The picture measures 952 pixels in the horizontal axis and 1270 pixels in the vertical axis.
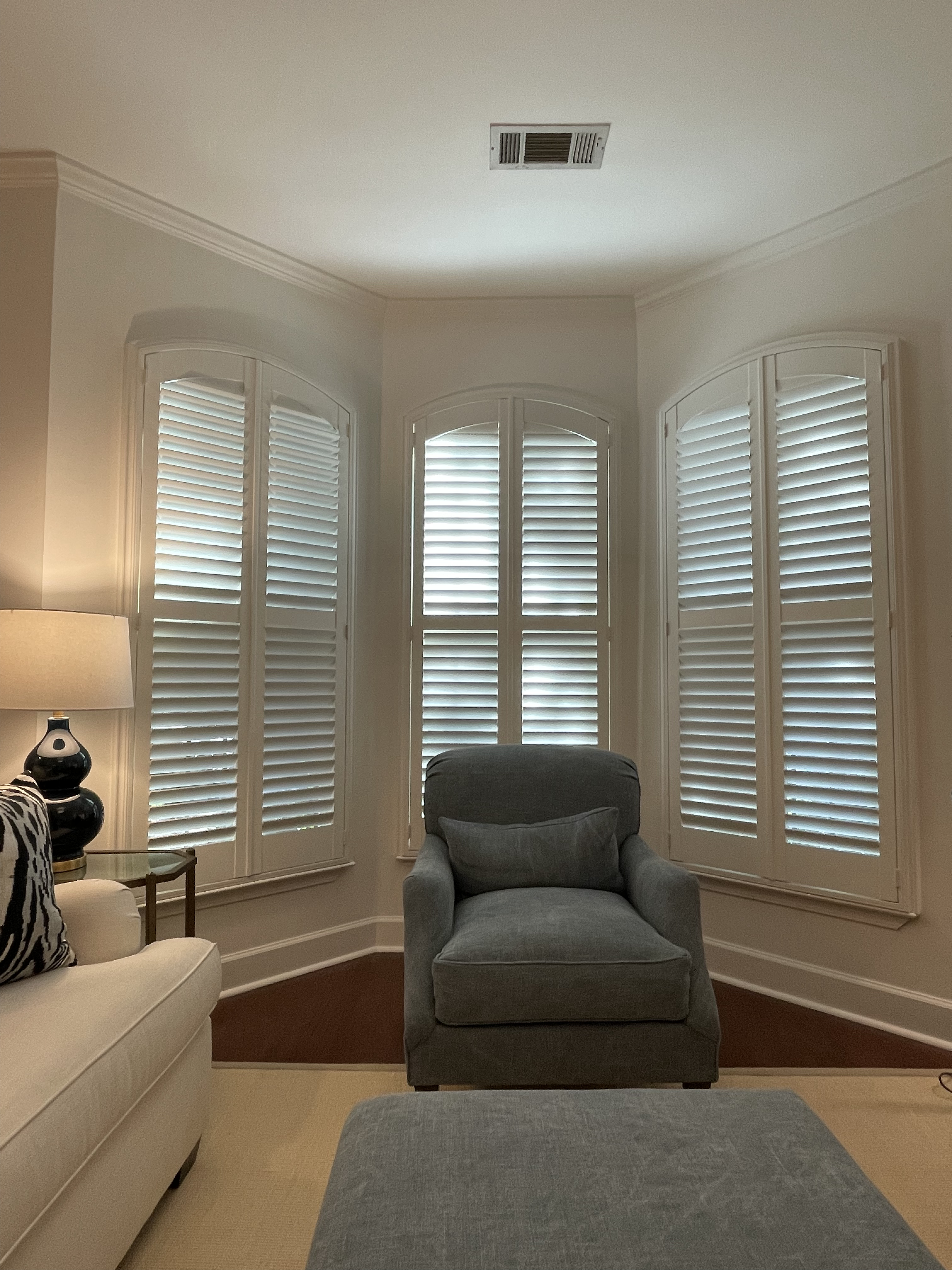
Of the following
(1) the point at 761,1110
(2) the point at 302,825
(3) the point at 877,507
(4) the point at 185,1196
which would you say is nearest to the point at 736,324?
(3) the point at 877,507

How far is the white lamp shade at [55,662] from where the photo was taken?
95.8 inches

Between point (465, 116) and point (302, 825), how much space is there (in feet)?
8.38

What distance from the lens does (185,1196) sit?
1.91 metres

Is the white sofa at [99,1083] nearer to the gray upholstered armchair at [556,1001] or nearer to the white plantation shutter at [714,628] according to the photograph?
the gray upholstered armchair at [556,1001]

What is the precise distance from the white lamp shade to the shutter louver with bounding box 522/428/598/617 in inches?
69.2

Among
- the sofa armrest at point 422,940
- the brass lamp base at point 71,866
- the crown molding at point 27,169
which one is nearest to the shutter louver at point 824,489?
the sofa armrest at point 422,940

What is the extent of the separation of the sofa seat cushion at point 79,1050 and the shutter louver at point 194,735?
1046 millimetres

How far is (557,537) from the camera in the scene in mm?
3730

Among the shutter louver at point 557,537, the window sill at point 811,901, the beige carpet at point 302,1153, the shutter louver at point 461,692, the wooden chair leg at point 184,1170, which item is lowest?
the beige carpet at point 302,1153

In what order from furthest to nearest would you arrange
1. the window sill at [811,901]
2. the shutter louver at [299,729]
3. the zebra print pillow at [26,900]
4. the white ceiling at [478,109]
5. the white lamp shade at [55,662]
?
the shutter louver at [299,729] → the window sill at [811,901] → the white lamp shade at [55,662] → the white ceiling at [478,109] → the zebra print pillow at [26,900]

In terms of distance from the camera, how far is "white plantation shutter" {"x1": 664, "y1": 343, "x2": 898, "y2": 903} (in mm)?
2961

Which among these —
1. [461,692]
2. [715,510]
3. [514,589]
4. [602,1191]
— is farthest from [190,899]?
[715,510]

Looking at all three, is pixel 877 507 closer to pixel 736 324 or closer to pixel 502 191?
pixel 736 324

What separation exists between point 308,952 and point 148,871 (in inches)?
46.0
